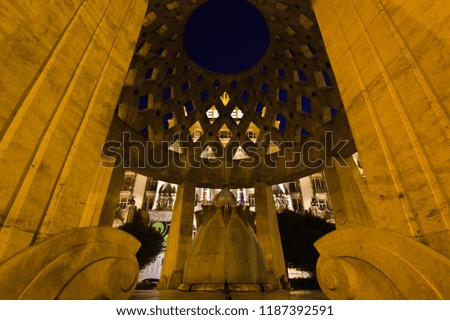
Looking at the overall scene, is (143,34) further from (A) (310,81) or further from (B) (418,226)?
(B) (418,226)

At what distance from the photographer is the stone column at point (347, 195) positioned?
1084 centimetres

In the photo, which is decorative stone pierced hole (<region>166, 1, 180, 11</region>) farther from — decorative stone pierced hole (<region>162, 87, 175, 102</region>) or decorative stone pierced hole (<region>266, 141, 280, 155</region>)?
decorative stone pierced hole (<region>266, 141, 280, 155</region>)

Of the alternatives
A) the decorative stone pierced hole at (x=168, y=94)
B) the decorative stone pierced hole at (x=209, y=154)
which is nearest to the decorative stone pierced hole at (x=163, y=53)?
the decorative stone pierced hole at (x=168, y=94)

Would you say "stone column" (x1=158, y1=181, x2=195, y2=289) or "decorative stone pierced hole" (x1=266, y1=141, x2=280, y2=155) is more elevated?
"decorative stone pierced hole" (x1=266, y1=141, x2=280, y2=155)

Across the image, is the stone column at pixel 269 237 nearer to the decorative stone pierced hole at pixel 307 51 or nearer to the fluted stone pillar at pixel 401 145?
the decorative stone pierced hole at pixel 307 51

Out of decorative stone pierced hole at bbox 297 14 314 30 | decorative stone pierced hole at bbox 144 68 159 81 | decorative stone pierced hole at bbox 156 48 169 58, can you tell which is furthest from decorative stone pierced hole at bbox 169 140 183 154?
decorative stone pierced hole at bbox 297 14 314 30

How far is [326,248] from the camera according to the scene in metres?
3.30

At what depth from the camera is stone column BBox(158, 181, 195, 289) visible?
463 inches

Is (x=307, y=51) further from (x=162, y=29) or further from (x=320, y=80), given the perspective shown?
(x=162, y=29)

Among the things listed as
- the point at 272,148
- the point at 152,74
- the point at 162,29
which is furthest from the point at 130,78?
the point at 272,148

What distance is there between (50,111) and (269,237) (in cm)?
1252

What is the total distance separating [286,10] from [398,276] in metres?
13.5

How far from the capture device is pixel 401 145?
3098 millimetres

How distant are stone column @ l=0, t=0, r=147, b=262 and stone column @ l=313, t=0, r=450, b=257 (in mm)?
4433
